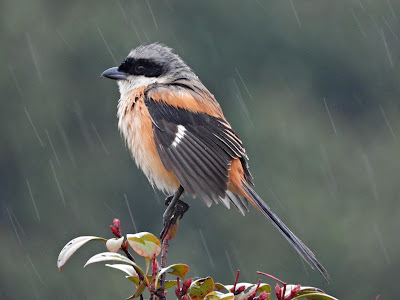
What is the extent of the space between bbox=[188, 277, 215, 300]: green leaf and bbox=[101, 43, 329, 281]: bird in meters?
1.56

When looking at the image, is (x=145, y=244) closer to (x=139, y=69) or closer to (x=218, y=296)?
(x=218, y=296)

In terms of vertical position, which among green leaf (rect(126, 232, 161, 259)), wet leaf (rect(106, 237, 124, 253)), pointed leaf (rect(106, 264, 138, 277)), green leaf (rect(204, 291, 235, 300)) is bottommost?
green leaf (rect(204, 291, 235, 300))

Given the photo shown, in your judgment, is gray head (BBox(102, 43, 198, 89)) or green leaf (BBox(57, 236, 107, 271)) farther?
gray head (BBox(102, 43, 198, 89))

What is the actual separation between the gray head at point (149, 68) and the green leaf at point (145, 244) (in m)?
2.49

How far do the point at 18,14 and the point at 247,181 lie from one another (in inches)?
1144

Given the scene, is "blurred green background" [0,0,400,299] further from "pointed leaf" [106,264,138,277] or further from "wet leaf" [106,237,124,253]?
"wet leaf" [106,237,124,253]

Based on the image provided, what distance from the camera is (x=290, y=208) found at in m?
25.8

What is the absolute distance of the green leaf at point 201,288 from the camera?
3.16 m

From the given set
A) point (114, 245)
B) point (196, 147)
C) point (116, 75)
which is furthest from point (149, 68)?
point (114, 245)

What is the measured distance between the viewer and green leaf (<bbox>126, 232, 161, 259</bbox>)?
10.1ft

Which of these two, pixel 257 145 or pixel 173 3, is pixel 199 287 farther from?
pixel 173 3

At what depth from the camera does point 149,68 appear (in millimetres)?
5582

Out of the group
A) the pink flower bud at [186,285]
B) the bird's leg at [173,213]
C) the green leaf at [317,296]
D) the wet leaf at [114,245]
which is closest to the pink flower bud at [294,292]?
the green leaf at [317,296]

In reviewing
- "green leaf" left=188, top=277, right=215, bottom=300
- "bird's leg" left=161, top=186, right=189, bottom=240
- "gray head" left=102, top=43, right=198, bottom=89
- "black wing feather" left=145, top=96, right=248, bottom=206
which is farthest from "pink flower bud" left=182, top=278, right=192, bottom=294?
"gray head" left=102, top=43, right=198, bottom=89
